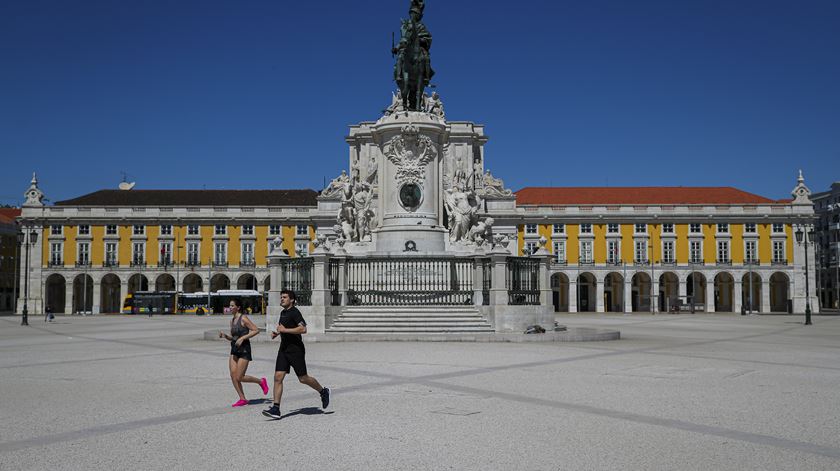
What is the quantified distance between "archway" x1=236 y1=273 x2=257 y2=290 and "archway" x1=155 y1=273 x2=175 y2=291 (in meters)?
6.91

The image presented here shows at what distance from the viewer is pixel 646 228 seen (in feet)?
267

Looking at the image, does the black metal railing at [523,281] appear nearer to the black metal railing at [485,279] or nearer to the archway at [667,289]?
the black metal railing at [485,279]

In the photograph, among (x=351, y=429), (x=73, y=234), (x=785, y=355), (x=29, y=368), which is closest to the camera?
(x=351, y=429)

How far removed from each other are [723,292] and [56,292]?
73.3 meters

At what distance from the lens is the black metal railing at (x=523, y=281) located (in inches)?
915

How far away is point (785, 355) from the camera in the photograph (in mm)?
18234

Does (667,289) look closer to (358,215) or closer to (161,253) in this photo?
(161,253)

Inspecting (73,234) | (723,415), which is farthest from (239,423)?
(73,234)

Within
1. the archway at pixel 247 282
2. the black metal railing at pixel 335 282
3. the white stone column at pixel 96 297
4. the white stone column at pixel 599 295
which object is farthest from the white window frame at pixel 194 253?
the black metal railing at pixel 335 282

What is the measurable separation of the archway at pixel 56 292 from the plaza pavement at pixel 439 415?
75050mm

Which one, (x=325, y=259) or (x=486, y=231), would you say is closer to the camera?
(x=325, y=259)

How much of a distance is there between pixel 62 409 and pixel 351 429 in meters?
4.06

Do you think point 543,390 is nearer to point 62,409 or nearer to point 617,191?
point 62,409

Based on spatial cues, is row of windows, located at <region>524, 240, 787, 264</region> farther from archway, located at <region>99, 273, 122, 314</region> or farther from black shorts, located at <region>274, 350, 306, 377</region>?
black shorts, located at <region>274, 350, 306, 377</region>
